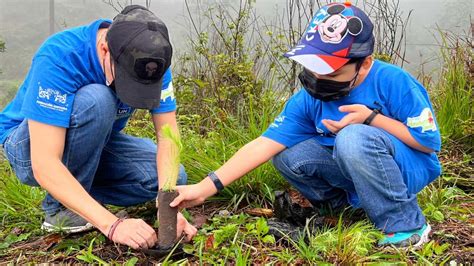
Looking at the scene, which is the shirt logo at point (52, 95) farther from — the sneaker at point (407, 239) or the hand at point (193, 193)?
the sneaker at point (407, 239)

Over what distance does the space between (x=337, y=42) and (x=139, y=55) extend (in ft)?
2.56

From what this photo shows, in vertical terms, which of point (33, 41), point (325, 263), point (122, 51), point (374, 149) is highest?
point (122, 51)

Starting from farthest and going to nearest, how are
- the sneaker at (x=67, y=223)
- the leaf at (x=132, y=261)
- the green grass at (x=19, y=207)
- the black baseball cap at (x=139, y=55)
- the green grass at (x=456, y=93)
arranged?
the green grass at (x=456, y=93), the green grass at (x=19, y=207), the sneaker at (x=67, y=223), the leaf at (x=132, y=261), the black baseball cap at (x=139, y=55)

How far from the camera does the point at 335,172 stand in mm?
2393

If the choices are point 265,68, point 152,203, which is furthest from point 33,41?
point 152,203

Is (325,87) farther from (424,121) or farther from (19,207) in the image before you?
(19,207)

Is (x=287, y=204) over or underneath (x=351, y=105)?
underneath

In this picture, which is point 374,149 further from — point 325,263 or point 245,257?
point 245,257

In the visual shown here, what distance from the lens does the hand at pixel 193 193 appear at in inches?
81.8

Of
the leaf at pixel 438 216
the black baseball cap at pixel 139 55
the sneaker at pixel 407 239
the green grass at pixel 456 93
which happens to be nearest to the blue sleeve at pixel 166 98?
the black baseball cap at pixel 139 55

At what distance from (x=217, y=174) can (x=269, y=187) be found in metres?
0.58

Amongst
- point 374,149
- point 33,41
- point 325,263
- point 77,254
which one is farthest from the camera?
point 33,41

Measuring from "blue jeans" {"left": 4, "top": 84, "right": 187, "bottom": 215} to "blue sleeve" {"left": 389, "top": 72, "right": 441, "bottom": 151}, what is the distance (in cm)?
113

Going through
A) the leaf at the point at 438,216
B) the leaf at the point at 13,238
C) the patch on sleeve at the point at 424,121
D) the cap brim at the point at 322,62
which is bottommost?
the leaf at the point at 13,238
